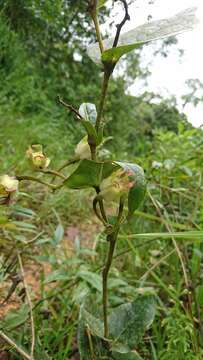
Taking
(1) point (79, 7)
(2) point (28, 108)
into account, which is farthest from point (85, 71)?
(1) point (79, 7)

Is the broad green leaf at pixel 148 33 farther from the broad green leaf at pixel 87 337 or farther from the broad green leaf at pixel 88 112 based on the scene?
the broad green leaf at pixel 87 337

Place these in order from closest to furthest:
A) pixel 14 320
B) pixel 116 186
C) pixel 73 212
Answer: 1. pixel 116 186
2. pixel 14 320
3. pixel 73 212

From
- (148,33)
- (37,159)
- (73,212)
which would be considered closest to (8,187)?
(37,159)

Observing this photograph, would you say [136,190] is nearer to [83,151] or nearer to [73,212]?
[83,151]

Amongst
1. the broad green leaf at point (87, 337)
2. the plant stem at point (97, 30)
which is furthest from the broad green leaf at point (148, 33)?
the broad green leaf at point (87, 337)

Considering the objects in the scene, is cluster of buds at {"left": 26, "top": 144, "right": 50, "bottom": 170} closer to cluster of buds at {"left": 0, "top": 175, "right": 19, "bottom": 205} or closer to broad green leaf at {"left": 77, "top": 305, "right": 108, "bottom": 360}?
cluster of buds at {"left": 0, "top": 175, "right": 19, "bottom": 205}

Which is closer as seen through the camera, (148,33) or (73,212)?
Answer: (148,33)

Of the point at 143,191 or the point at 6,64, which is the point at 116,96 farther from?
the point at 143,191

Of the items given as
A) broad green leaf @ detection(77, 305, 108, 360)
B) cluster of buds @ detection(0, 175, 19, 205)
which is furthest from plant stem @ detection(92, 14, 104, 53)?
broad green leaf @ detection(77, 305, 108, 360)
